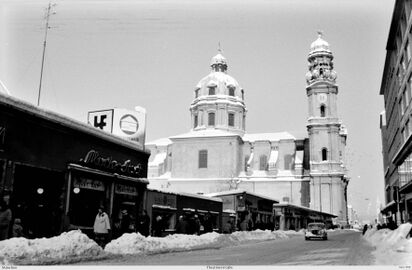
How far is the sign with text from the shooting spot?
58.4 ft

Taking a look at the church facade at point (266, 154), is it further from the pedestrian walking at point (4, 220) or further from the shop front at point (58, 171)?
the pedestrian walking at point (4, 220)

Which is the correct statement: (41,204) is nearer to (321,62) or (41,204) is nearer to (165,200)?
(165,200)

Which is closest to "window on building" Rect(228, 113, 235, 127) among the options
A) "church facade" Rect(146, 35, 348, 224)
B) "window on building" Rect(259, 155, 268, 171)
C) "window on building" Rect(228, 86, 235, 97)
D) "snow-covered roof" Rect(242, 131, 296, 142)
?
"church facade" Rect(146, 35, 348, 224)

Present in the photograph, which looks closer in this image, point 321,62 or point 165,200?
point 165,200

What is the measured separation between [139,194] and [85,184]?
3.79m

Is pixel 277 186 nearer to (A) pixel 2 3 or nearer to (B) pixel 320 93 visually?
(B) pixel 320 93

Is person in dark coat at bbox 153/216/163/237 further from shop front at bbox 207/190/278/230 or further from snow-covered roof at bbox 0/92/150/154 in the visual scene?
shop front at bbox 207/190/278/230

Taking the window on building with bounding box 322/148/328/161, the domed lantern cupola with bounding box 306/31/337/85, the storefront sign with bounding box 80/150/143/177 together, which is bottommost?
the storefront sign with bounding box 80/150/143/177

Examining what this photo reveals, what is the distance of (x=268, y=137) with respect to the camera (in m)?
64.2

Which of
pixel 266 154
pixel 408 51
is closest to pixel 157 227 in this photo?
pixel 408 51

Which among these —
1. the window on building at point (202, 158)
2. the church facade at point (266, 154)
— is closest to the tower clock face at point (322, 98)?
the church facade at point (266, 154)

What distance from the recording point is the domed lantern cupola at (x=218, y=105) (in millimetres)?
60438

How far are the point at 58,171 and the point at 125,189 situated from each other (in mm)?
3994

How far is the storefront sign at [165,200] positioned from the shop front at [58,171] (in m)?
2.93
